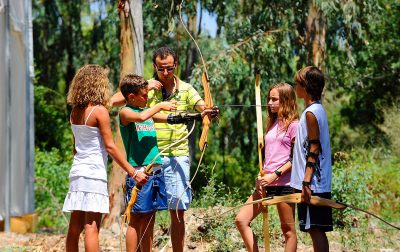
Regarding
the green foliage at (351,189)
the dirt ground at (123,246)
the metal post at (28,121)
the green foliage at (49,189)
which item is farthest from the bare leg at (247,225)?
the green foliage at (49,189)

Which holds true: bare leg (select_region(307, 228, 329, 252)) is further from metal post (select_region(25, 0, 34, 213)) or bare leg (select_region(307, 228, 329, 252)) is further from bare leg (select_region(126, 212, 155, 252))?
metal post (select_region(25, 0, 34, 213))

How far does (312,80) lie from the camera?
3.08m

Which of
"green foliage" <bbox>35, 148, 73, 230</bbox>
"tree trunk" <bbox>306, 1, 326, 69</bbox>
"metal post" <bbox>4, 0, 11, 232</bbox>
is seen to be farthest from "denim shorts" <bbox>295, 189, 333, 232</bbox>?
"green foliage" <bbox>35, 148, 73, 230</bbox>

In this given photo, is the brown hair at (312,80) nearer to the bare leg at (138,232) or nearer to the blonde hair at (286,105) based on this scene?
the blonde hair at (286,105)

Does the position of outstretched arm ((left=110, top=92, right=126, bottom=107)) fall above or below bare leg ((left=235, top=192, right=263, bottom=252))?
above

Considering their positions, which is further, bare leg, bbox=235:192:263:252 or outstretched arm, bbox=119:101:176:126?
bare leg, bbox=235:192:263:252

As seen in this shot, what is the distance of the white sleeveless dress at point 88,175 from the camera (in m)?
3.15

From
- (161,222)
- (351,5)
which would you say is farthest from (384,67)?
(161,222)

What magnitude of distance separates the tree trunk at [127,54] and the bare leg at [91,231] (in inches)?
112

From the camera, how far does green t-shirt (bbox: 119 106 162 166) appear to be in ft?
11.0

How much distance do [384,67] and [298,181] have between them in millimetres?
12058

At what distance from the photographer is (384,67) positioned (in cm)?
1371

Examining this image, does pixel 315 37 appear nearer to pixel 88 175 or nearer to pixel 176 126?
pixel 176 126

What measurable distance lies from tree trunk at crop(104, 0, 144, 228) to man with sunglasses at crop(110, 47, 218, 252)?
2.42 meters
